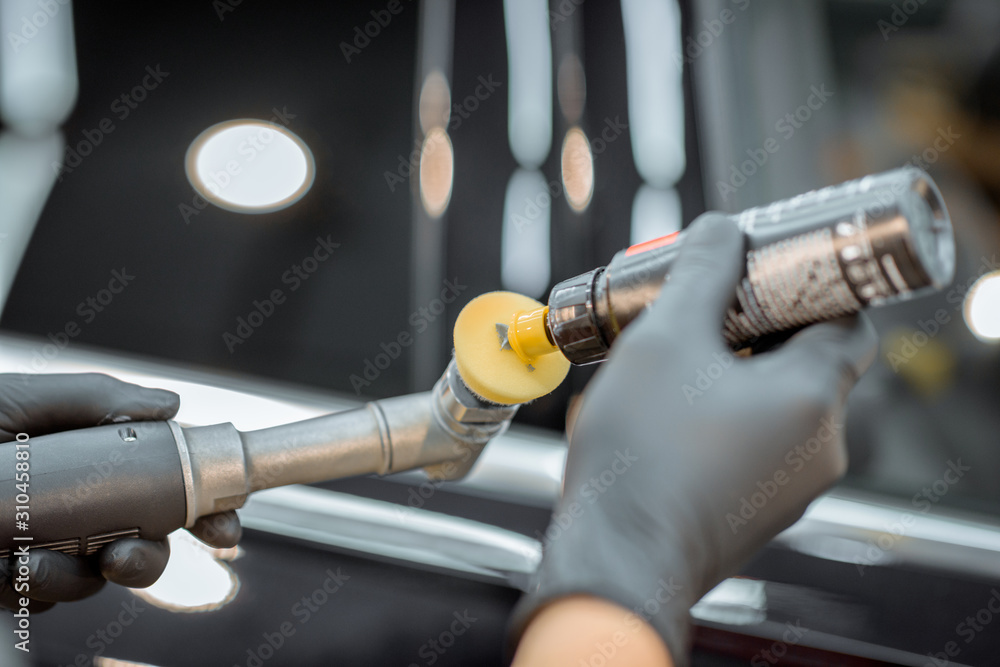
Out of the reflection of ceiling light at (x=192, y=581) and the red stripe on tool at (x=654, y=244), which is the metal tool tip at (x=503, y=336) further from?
the reflection of ceiling light at (x=192, y=581)

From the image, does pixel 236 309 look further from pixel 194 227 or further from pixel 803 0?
pixel 803 0

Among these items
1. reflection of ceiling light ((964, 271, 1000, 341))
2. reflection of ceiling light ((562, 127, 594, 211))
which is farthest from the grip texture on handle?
reflection of ceiling light ((964, 271, 1000, 341))

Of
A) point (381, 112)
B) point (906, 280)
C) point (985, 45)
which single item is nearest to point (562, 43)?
point (381, 112)

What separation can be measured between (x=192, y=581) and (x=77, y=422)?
0.19m

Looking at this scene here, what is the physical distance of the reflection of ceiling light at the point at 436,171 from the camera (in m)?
1.25

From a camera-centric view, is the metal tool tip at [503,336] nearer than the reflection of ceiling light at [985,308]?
Yes

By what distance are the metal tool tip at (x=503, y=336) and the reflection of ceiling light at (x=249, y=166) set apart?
736mm

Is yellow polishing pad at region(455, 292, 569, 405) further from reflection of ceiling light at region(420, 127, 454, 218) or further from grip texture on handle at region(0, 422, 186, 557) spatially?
reflection of ceiling light at region(420, 127, 454, 218)

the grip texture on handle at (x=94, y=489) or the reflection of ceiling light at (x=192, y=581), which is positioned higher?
the grip texture on handle at (x=94, y=489)

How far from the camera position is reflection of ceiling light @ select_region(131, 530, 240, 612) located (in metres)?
0.65

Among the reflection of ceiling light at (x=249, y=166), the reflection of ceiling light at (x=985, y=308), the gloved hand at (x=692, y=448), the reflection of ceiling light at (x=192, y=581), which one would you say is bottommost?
the reflection of ceiling light at (x=192, y=581)

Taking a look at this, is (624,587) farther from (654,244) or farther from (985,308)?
(985,308)

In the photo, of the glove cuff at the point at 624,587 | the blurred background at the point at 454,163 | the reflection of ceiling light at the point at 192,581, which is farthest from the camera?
the blurred background at the point at 454,163

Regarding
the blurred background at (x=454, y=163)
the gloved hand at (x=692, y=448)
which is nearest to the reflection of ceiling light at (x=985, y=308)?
the blurred background at (x=454, y=163)
